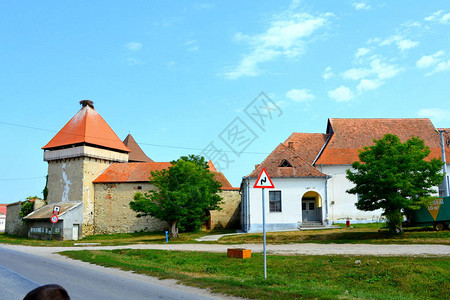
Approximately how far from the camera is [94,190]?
4138cm

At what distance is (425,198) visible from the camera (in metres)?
22.5

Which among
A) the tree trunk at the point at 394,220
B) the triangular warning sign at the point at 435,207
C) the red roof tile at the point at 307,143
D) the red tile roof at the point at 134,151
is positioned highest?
the red tile roof at the point at 134,151

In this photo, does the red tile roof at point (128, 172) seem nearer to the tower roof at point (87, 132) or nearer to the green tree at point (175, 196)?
the tower roof at point (87, 132)

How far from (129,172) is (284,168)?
18.4m

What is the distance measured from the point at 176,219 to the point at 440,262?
21.7 meters

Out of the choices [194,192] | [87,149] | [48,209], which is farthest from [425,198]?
[48,209]

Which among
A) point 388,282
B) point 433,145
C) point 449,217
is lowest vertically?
point 388,282

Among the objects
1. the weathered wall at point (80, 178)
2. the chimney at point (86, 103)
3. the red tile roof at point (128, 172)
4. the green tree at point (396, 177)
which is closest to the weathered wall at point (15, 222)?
the weathered wall at point (80, 178)

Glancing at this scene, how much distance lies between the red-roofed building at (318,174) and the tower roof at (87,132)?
19.2 meters

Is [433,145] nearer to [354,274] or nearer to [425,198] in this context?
[425,198]

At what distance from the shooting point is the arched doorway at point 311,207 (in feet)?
109

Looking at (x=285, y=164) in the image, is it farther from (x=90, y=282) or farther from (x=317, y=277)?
(x=90, y=282)

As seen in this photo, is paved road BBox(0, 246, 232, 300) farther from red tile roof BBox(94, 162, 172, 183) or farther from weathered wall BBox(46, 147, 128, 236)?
weathered wall BBox(46, 147, 128, 236)

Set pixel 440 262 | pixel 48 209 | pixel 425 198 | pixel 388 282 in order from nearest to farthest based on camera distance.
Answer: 1. pixel 388 282
2. pixel 440 262
3. pixel 425 198
4. pixel 48 209
